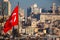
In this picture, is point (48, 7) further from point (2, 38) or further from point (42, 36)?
point (2, 38)

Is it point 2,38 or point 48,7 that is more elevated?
point 48,7

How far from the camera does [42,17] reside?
1041 cm

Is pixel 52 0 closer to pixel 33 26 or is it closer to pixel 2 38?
pixel 33 26

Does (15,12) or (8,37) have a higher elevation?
(15,12)

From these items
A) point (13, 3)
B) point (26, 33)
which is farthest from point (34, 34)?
point (13, 3)

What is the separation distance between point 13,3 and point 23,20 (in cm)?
50

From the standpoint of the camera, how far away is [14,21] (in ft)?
33.7

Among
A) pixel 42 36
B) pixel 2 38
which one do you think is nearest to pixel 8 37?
pixel 2 38

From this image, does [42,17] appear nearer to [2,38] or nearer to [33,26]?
[33,26]

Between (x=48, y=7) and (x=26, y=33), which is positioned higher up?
(x=48, y=7)

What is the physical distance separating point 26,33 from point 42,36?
0.41 meters

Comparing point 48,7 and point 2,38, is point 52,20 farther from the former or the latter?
point 2,38

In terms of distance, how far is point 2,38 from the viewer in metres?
10.3

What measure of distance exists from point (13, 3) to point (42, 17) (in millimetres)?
818
